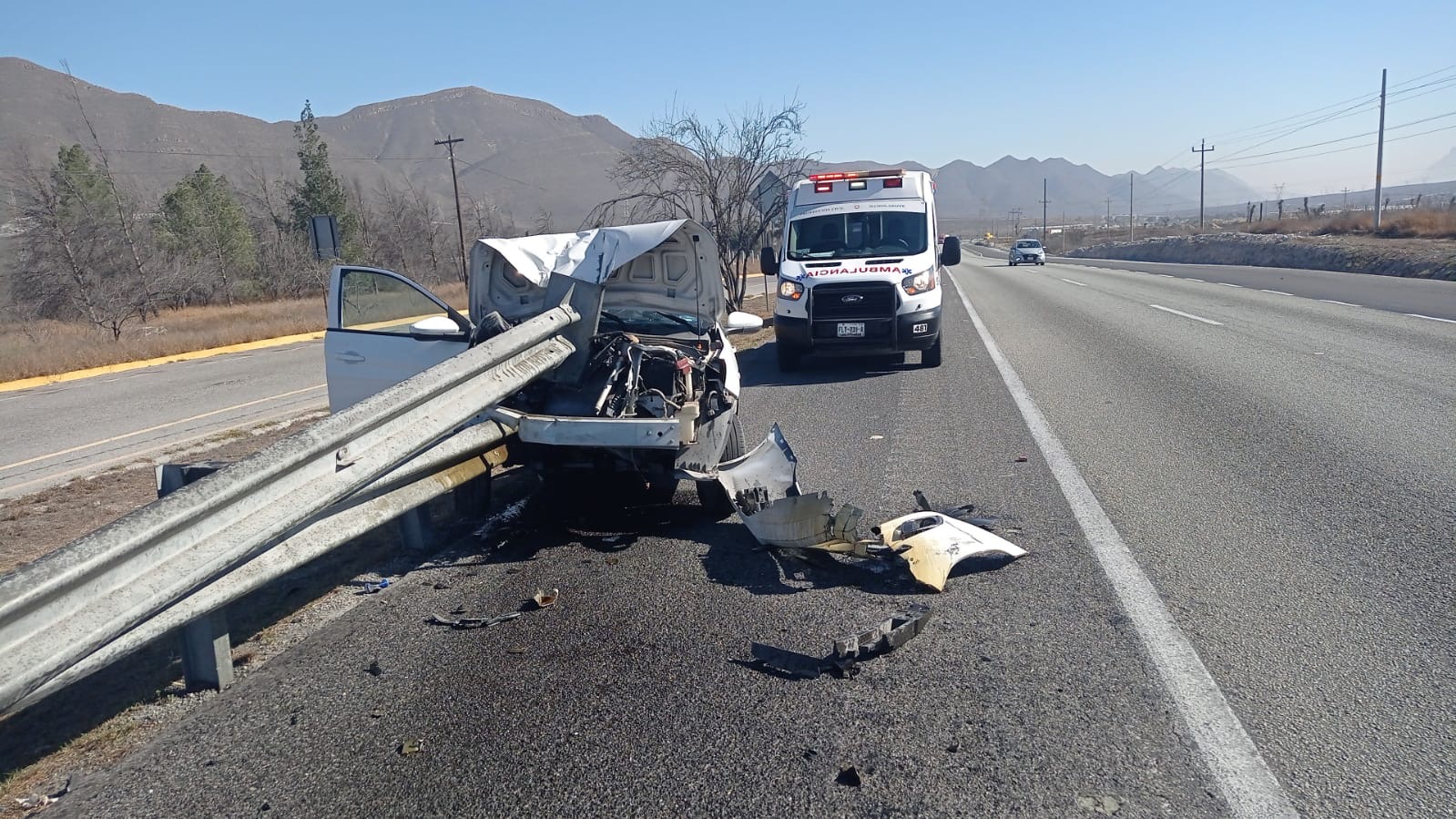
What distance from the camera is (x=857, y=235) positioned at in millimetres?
13836

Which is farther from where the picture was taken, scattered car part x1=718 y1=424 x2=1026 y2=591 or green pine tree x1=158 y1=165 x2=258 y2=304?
green pine tree x1=158 y1=165 x2=258 y2=304

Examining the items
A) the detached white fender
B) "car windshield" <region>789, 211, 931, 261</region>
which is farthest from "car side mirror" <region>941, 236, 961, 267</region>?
the detached white fender

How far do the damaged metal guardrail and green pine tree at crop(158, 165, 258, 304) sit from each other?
4550 cm

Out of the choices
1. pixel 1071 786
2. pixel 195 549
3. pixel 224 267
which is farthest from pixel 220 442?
pixel 224 267

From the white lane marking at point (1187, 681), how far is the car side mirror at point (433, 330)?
13.6ft

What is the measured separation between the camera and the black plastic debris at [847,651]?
4051 millimetres

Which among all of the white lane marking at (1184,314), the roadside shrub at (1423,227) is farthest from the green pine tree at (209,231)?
the roadside shrub at (1423,227)

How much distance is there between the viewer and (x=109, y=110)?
190375mm

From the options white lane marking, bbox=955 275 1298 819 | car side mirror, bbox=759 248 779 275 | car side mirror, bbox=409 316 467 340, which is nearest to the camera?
white lane marking, bbox=955 275 1298 819

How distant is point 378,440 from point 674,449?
1897 mm

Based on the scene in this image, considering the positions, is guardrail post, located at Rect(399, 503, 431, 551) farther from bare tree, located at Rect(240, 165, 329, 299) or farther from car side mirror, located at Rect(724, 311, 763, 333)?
bare tree, located at Rect(240, 165, 329, 299)

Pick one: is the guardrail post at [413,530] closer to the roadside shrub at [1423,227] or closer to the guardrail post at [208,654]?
the guardrail post at [208,654]

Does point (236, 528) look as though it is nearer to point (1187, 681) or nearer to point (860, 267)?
point (1187, 681)

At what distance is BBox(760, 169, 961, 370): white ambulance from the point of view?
1265 cm
